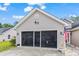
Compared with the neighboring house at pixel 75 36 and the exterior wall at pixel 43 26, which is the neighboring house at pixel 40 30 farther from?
the neighboring house at pixel 75 36

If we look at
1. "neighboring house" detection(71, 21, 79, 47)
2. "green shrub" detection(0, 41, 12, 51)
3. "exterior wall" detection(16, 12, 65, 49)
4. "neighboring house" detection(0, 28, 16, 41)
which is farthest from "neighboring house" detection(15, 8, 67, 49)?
"neighboring house" detection(0, 28, 16, 41)

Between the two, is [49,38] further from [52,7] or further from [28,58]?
[52,7]

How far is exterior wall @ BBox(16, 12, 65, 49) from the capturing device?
1745cm

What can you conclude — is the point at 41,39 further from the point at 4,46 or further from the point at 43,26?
the point at 4,46

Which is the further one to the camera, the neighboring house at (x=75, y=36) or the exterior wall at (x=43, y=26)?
the neighboring house at (x=75, y=36)

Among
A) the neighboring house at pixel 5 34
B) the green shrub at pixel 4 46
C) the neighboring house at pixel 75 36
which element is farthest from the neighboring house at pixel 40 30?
the neighboring house at pixel 5 34

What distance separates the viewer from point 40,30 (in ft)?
60.3

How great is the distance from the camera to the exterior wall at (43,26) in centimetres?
1745

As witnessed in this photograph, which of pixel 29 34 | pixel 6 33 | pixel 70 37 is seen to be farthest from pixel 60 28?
pixel 6 33

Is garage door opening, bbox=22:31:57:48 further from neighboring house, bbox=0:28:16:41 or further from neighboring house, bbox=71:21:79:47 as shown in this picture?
neighboring house, bbox=0:28:16:41

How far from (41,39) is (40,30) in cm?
100

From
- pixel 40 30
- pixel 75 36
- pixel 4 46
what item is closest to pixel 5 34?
pixel 4 46

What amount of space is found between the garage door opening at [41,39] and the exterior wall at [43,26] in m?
0.48

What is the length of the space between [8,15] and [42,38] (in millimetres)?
14601
